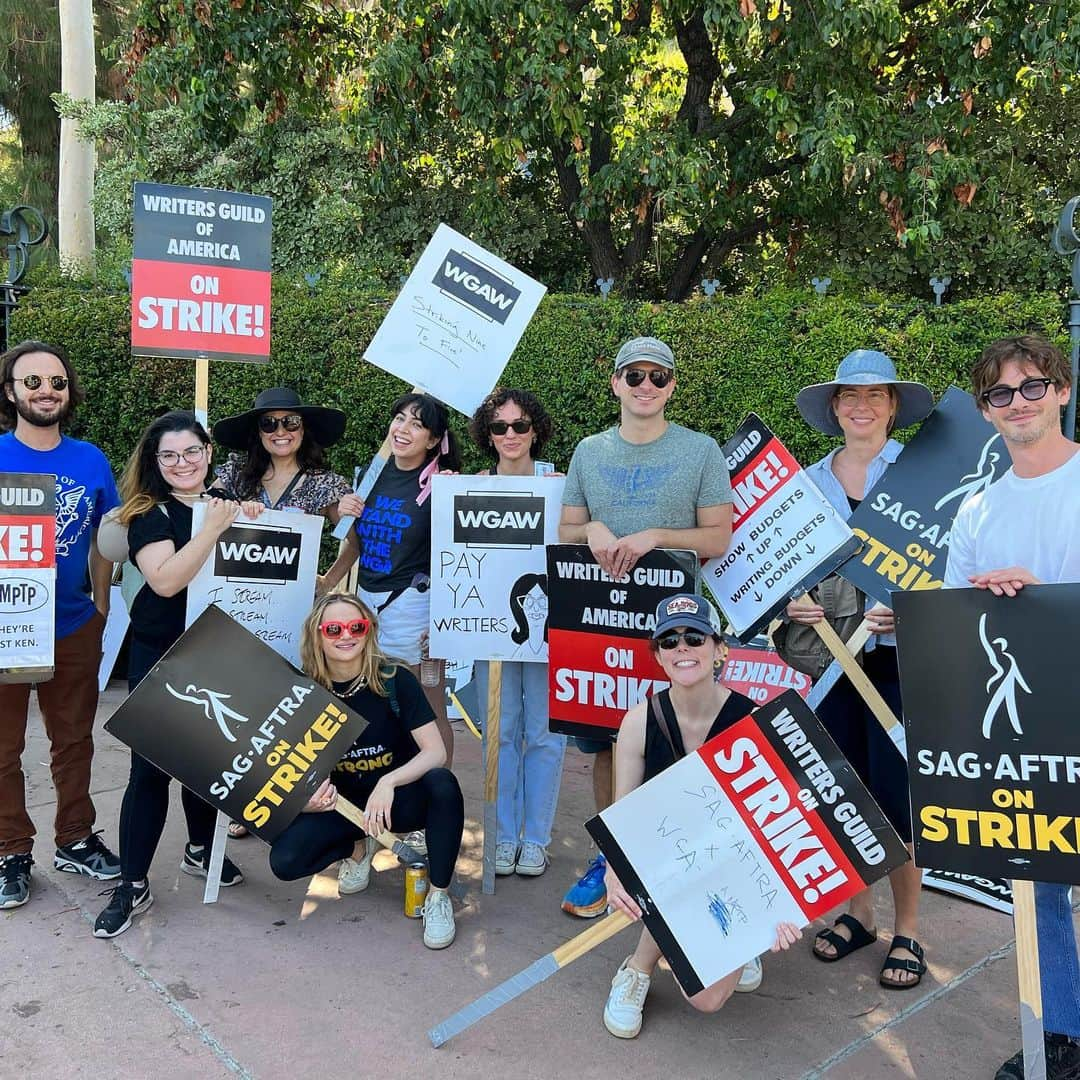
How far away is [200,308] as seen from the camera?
4699mm

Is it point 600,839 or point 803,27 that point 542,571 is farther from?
point 803,27

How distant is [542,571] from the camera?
13.2ft

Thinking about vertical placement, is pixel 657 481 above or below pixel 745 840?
above

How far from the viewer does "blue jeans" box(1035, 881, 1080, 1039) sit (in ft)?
8.78

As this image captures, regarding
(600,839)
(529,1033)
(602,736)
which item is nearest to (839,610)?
(602,736)

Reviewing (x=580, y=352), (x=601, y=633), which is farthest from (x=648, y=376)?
(x=580, y=352)

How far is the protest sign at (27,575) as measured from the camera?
3.55 metres

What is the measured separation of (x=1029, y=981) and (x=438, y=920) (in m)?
1.89

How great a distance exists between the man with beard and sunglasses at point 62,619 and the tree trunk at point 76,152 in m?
10.6

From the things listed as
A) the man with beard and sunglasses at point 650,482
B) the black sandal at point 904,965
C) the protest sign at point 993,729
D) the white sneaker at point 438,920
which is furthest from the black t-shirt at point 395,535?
the black sandal at point 904,965

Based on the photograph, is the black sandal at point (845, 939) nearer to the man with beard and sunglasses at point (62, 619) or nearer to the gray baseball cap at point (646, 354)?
the gray baseball cap at point (646, 354)

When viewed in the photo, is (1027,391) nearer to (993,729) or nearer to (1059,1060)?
(993,729)

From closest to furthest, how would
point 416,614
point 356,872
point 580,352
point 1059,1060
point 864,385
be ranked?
point 1059,1060, point 864,385, point 356,872, point 416,614, point 580,352

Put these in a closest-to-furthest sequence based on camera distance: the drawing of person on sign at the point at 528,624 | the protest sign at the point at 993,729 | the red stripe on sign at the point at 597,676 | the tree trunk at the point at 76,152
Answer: the protest sign at the point at 993,729, the red stripe on sign at the point at 597,676, the drawing of person on sign at the point at 528,624, the tree trunk at the point at 76,152
